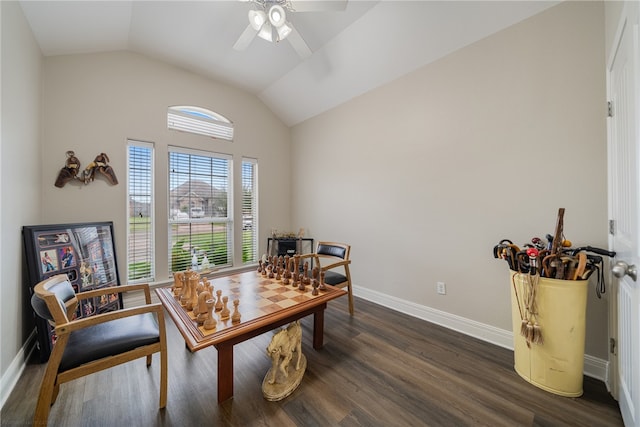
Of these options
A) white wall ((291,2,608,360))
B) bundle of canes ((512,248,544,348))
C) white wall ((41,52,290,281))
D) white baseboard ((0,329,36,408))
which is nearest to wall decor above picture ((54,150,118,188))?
white wall ((41,52,290,281))

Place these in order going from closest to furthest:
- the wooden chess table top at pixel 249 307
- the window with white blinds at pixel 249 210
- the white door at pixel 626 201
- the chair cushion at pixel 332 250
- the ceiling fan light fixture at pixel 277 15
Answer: the white door at pixel 626 201 < the wooden chess table top at pixel 249 307 < the ceiling fan light fixture at pixel 277 15 < the chair cushion at pixel 332 250 < the window with white blinds at pixel 249 210

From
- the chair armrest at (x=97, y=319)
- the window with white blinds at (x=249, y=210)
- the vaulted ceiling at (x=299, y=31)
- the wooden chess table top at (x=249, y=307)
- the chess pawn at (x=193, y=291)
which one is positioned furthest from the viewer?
the window with white blinds at (x=249, y=210)

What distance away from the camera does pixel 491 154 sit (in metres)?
2.23

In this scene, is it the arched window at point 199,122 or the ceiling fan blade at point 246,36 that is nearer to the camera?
the ceiling fan blade at point 246,36

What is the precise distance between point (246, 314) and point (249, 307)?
4.3 inches

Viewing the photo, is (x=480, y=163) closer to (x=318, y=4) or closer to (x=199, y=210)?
(x=318, y=4)

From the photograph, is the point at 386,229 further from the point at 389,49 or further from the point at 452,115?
the point at 389,49

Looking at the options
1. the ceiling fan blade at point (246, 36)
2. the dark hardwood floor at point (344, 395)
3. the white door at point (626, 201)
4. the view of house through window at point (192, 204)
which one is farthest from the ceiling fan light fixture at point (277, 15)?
the dark hardwood floor at point (344, 395)

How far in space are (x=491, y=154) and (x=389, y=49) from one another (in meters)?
1.58

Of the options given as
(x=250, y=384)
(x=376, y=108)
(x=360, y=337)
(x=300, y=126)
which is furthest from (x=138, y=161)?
(x=360, y=337)

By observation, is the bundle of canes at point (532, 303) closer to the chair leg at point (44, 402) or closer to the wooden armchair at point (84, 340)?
the wooden armchair at point (84, 340)

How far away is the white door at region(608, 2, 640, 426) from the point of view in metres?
1.11

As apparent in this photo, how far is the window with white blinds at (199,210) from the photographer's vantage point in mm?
3371

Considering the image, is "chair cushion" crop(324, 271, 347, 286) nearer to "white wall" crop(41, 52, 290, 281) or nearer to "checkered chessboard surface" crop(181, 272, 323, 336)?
"checkered chessboard surface" crop(181, 272, 323, 336)
